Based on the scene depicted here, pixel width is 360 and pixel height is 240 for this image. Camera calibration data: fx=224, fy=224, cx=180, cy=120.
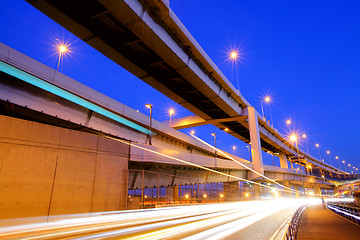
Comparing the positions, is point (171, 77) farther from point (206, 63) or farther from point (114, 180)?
point (114, 180)

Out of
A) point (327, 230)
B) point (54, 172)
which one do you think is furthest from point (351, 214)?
point (54, 172)

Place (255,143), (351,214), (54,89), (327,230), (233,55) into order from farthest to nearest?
(255,143), (233,55), (54,89), (351,214), (327,230)

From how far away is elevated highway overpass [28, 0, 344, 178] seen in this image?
1534 centimetres

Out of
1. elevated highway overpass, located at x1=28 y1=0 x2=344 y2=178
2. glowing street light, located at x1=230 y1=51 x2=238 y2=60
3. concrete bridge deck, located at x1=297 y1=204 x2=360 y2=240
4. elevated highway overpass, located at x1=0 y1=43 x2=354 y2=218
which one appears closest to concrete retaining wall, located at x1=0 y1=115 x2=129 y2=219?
elevated highway overpass, located at x1=0 y1=43 x2=354 y2=218

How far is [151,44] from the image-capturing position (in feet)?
60.5

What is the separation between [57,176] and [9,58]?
30.1 ft

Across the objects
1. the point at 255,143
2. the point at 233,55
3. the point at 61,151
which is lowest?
the point at 61,151

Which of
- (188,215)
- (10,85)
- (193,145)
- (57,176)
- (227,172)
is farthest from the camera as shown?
(193,145)

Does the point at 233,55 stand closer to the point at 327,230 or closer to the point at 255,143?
the point at 255,143

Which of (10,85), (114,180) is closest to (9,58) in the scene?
(10,85)

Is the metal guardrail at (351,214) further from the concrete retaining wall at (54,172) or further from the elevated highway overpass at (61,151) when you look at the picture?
the concrete retaining wall at (54,172)

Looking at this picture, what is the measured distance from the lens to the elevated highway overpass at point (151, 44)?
15.3 m

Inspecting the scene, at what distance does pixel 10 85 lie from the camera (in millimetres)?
16328

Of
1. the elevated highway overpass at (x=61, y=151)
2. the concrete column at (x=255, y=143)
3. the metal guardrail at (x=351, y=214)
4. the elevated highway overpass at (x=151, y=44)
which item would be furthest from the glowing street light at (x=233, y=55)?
the metal guardrail at (x=351, y=214)
